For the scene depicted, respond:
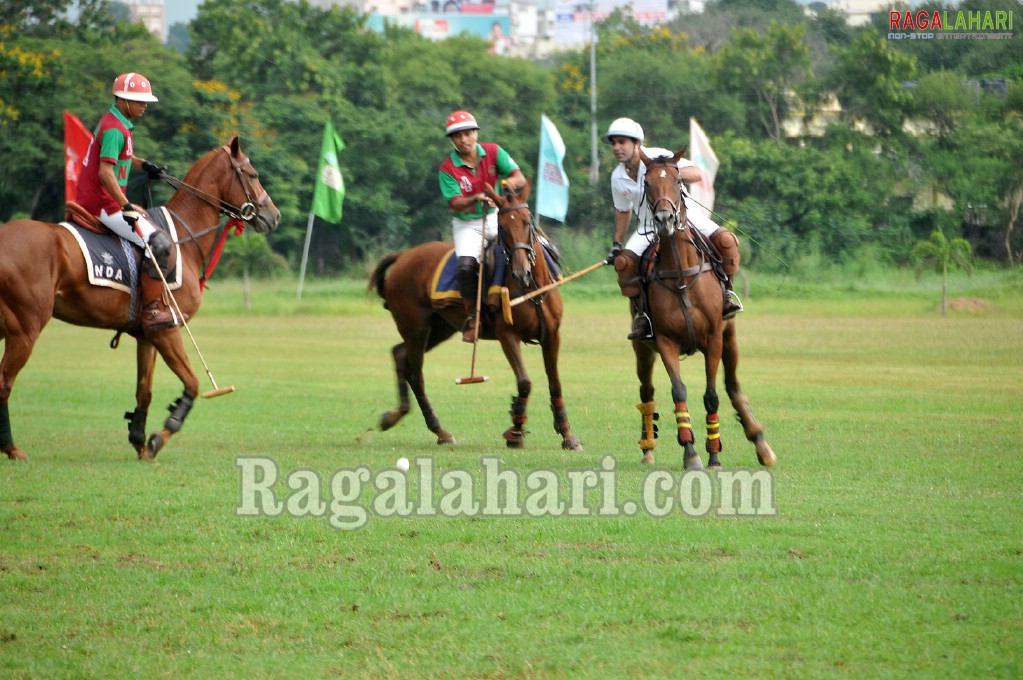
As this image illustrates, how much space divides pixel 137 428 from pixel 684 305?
5.37m

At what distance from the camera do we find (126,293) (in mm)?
13172

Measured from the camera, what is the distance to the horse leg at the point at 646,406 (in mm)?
11969

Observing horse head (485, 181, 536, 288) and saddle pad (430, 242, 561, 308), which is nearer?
horse head (485, 181, 536, 288)

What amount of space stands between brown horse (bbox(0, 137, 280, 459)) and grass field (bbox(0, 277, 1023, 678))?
0.73m

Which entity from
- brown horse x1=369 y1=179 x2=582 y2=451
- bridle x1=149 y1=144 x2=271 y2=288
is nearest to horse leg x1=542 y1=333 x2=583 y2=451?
brown horse x1=369 y1=179 x2=582 y2=451

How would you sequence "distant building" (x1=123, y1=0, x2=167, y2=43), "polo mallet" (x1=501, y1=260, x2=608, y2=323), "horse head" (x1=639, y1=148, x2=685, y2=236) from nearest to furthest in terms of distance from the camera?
"horse head" (x1=639, y1=148, x2=685, y2=236)
"polo mallet" (x1=501, y1=260, x2=608, y2=323)
"distant building" (x1=123, y1=0, x2=167, y2=43)

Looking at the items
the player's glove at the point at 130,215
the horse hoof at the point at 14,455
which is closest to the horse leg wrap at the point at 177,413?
the horse hoof at the point at 14,455

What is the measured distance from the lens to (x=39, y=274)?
12688 mm

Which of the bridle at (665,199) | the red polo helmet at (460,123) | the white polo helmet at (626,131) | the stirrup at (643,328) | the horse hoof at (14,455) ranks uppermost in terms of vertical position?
the red polo helmet at (460,123)

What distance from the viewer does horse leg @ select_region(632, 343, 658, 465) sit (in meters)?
12.0

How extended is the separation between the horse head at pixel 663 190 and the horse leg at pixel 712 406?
1.06 metres

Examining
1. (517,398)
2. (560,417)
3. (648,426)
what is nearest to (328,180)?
(517,398)

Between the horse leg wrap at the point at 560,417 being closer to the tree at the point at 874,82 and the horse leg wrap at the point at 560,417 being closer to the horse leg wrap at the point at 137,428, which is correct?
the horse leg wrap at the point at 137,428

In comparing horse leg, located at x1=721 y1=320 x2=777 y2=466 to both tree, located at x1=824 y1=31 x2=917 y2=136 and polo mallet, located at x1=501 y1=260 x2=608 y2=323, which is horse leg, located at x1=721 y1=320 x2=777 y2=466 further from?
tree, located at x1=824 y1=31 x2=917 y2=136
